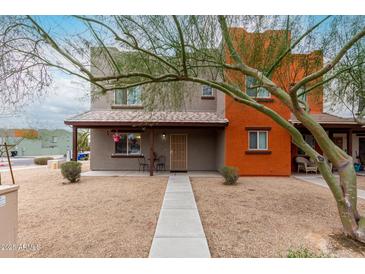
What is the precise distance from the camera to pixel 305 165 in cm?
1315

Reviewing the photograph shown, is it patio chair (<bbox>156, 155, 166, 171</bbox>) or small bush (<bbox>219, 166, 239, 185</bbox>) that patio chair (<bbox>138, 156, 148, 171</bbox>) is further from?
small bush (<bbox>219, 166, 239, 185</bbox>)

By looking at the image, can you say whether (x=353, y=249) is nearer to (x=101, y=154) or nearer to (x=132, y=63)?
(x=132, y=63)

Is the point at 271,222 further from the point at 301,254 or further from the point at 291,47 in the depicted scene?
the point at 291,47

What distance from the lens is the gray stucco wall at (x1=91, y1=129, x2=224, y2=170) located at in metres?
13.6

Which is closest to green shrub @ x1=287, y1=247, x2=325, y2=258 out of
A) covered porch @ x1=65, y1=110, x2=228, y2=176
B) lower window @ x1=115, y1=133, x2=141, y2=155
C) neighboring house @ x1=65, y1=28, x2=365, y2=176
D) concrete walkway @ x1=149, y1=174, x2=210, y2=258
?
concrete walkway @ x1=149, y1=174, x2=210, y2=258

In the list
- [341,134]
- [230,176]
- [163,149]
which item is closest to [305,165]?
[341,134]

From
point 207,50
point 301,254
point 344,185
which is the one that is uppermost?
point 207,50

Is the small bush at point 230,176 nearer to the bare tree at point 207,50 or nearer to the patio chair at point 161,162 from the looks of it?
the bare tree at point 207,50

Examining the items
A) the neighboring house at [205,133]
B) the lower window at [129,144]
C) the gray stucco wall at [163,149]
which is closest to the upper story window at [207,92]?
the neighboring house at [205,133]

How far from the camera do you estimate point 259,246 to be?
3857 mm

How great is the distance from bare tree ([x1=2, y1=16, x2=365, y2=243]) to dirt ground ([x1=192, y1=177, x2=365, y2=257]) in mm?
646

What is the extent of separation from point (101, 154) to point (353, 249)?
12799 mm

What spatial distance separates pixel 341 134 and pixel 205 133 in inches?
385
